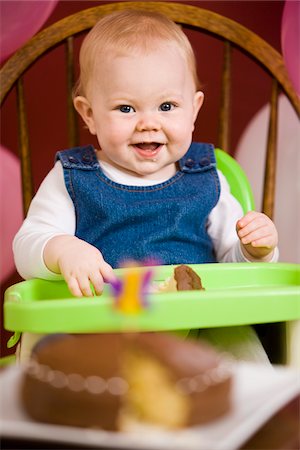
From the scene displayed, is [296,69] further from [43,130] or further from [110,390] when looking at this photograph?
[110,390]

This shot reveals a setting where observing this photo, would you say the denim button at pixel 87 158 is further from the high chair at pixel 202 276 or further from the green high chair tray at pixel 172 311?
the green high chair tray at pixel 172 311

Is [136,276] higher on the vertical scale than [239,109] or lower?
lower

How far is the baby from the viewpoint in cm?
97

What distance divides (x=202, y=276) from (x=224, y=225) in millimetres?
244

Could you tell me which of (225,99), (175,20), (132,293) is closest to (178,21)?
(175,20)

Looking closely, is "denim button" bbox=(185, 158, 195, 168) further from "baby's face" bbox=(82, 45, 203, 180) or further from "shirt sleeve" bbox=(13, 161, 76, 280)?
"shirt sleeve" bbox=(13, 161, 76, 280)

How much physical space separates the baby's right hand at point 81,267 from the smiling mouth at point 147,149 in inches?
8.2

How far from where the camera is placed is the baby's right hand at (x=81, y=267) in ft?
2.51

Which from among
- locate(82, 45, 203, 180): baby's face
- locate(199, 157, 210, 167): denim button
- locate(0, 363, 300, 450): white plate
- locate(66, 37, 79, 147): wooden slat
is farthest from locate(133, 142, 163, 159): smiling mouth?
locate(0, 363, 300, 450): white plate

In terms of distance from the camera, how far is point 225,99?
3.95 feet

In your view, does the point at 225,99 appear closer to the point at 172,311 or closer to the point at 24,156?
the point at 24,156

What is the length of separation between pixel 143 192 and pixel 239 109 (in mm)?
507

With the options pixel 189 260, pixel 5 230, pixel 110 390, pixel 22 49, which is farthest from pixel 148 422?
pixel 5 230

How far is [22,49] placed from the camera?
1.15 m
